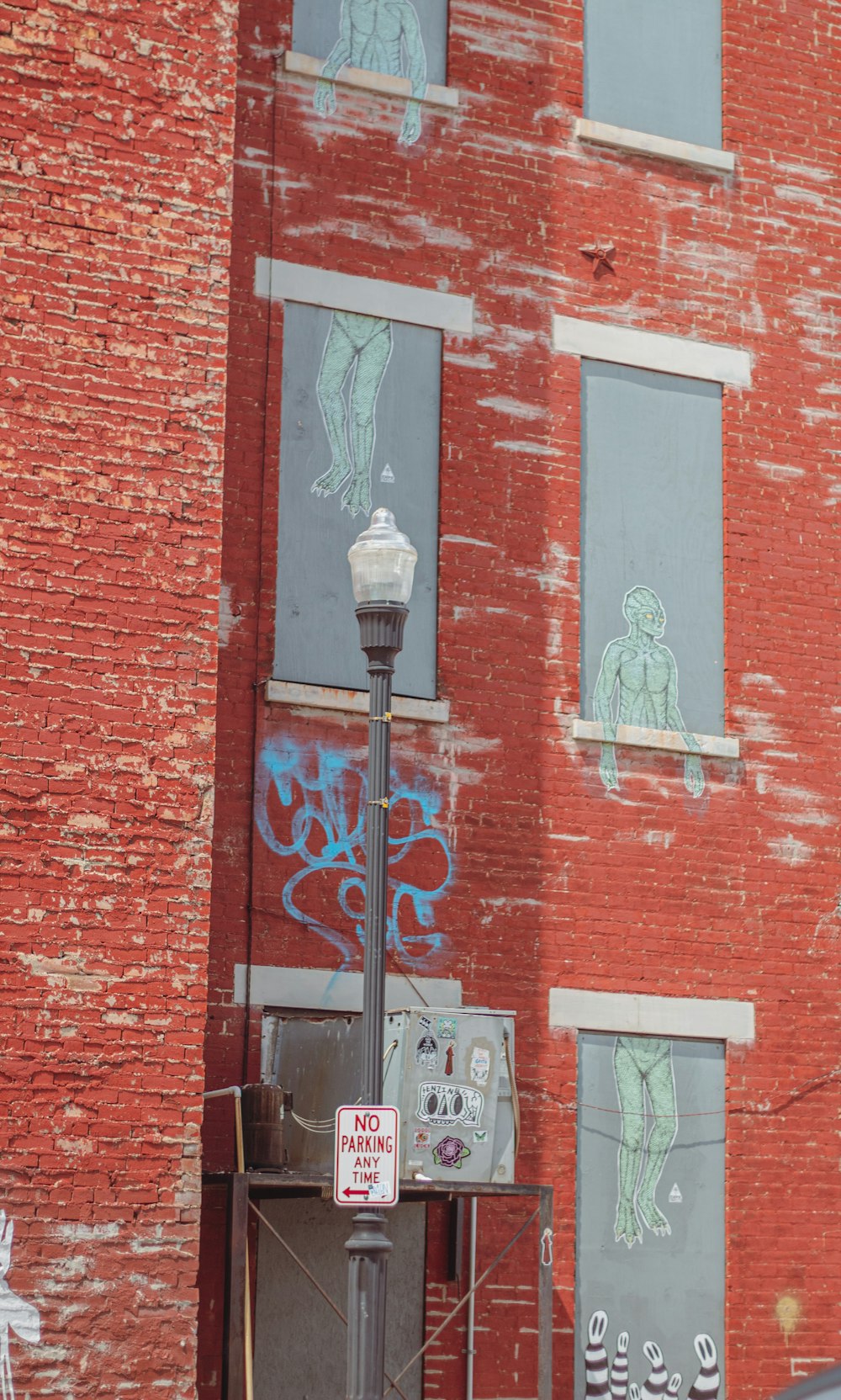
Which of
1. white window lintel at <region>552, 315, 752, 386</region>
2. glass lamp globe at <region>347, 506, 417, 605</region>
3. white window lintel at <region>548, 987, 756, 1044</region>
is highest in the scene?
white window lintel at <region>552, 315, 752, 386</region>

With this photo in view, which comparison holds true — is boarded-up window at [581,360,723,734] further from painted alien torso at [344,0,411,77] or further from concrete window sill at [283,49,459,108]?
painted alien torso at [344,0,411,77]

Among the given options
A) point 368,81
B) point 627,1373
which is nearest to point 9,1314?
point 627,1373

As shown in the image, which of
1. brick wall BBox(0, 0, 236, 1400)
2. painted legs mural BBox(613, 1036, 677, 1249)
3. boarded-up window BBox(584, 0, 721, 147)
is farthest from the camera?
boarded-up window BBox(584, 0, 721, 147)

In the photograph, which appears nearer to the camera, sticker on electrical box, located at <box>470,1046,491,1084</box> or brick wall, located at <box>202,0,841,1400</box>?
sticker on electrical box, located at <box>470,1046,491,1084</box>

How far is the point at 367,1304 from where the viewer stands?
7.85 meters

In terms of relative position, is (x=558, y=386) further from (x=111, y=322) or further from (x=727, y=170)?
(x=111, y=322)

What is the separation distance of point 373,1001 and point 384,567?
1929 mm

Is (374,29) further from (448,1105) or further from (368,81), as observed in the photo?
(448,1105)

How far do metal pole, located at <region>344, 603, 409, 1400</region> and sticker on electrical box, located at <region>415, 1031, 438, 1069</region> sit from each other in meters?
1.91

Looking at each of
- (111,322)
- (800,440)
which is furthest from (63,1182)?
(800,440)

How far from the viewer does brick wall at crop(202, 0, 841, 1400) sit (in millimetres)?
11289

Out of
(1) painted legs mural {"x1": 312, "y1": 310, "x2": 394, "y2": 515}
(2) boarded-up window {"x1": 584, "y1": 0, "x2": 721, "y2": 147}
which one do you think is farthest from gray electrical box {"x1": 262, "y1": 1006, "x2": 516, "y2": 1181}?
(2) boarded-up window {"x1": 584, "y1": 0, "x2": 721, "y2": 147}

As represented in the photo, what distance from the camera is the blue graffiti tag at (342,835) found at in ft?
36.1

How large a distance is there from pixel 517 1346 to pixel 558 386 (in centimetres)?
602
